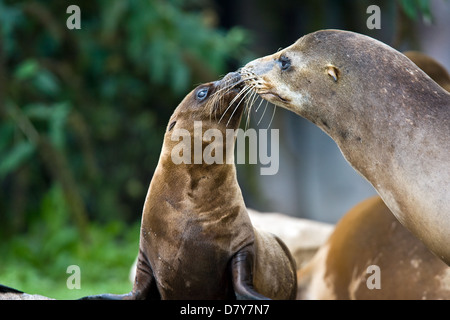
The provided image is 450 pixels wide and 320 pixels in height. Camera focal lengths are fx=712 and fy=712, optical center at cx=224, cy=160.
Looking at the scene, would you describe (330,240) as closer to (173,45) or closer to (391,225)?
(391,225)

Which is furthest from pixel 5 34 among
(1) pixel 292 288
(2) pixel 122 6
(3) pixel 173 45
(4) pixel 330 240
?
(1) pixel 292 288

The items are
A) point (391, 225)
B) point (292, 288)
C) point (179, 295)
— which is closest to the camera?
point (179, 295)

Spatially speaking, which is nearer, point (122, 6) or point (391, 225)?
point (391, 225)

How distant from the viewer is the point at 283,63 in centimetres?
344

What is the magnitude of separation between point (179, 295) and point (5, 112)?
4.60 m

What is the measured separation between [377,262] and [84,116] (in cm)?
536

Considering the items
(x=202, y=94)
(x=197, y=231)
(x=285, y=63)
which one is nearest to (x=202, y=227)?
(x=197, y=231)

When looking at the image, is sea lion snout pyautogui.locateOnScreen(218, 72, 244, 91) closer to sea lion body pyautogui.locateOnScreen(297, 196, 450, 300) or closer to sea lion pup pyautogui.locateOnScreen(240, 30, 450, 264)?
sea lion pup pyautogui.locateOnScreen(240, 30, 450, 264)

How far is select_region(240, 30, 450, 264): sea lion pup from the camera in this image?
294cm

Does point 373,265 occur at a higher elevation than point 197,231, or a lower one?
lower

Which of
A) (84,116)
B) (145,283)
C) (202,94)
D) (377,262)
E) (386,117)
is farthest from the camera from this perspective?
(84,116)

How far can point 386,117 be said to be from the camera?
9.93 ft

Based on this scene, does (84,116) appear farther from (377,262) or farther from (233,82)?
(233,82)

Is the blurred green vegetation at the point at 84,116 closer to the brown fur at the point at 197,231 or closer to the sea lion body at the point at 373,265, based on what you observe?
the sea lion body at the point at 373,265
